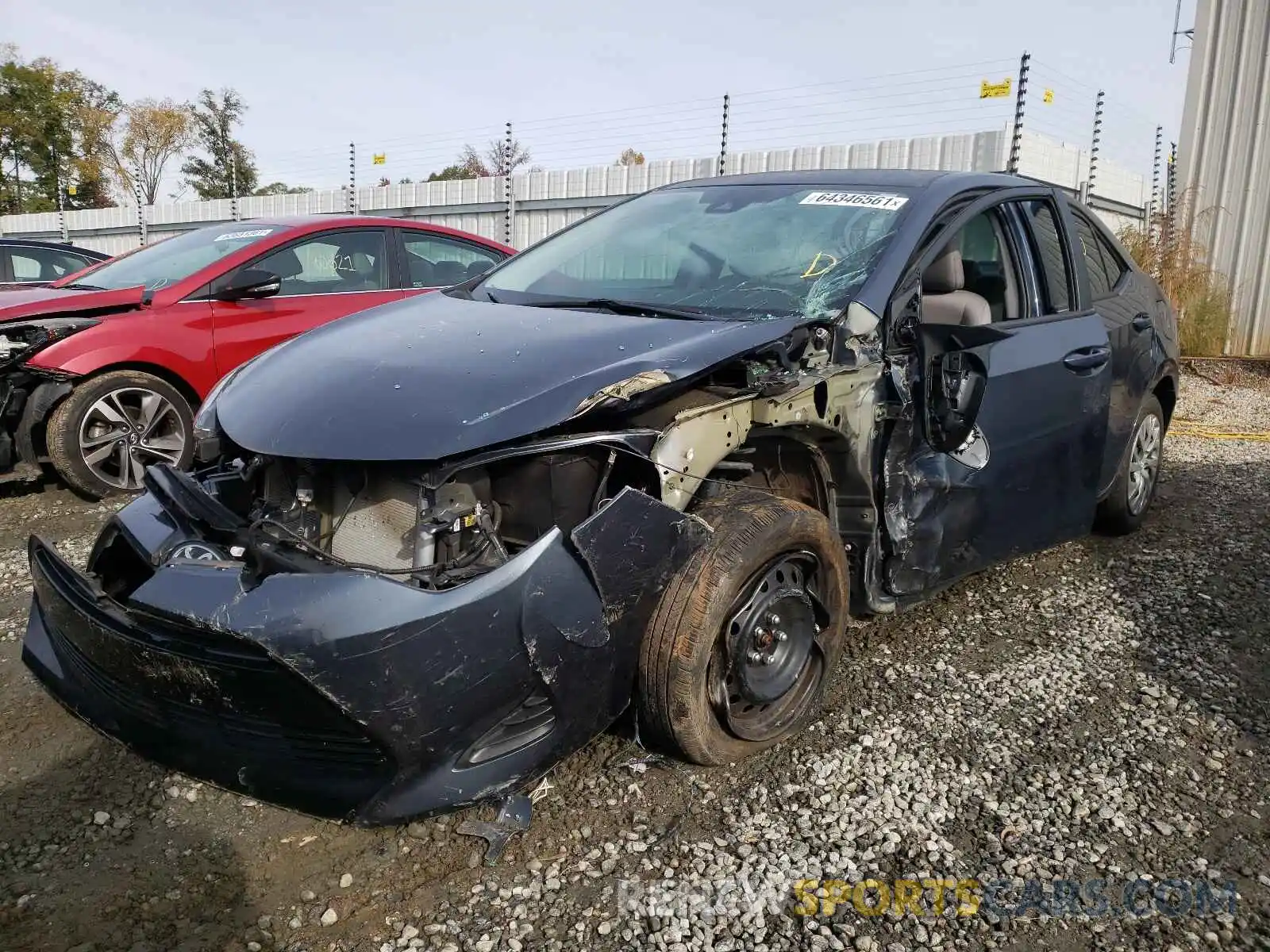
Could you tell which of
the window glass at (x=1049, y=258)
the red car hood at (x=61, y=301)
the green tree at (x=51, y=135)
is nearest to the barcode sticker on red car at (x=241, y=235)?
the red car hood at (x=61, y=301)

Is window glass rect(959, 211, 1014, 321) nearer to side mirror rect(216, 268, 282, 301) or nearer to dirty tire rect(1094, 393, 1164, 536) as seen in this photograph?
dirty tire rect(1094, 393, 1164, 536)

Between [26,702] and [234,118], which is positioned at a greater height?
[234,118]

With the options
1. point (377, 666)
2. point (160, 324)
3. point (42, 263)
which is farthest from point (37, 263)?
point (377, 666)

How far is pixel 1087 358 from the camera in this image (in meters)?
3.50

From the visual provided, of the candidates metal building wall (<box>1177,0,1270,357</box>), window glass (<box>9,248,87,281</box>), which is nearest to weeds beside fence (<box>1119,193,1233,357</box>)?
metal building wall (<box>1177,0,1270,357</box>)

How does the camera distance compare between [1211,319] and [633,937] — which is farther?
[1211,319]

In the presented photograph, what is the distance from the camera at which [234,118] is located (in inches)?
1923

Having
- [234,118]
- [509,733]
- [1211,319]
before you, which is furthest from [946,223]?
[234,118]

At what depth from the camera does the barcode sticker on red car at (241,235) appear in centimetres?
565

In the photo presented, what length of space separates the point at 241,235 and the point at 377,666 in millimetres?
4754

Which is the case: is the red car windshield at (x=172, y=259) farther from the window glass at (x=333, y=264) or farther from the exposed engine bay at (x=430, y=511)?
the exposed engine bay at (x=430, y=511)

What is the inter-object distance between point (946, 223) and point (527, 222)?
9946mm

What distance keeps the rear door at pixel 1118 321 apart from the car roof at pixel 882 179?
492 millimetres

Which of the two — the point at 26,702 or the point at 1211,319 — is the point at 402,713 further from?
the point at 1211,319
